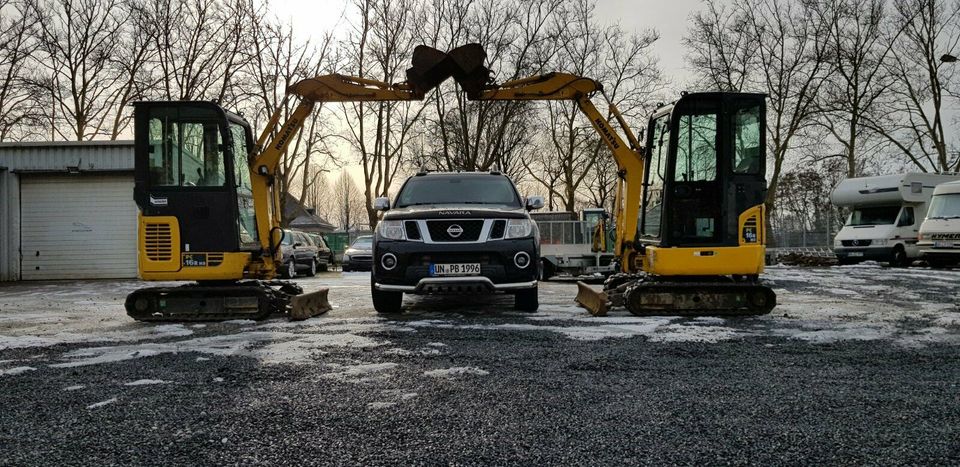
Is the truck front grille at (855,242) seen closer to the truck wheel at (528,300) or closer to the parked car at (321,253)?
the truck wheel at (528,300)

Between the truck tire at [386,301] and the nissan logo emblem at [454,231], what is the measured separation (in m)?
1.25

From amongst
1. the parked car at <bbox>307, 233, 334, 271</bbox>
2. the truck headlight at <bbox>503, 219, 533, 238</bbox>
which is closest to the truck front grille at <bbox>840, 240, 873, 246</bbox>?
the truck headlight at <bbox>503, 219, 533, 238</bbox>

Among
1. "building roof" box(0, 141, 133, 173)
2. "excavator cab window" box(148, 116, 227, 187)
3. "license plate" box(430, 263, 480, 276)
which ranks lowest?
"license plate" box(430, 263, 480, 276)

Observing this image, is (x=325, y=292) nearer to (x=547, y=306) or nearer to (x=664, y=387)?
(x=547, y=306)

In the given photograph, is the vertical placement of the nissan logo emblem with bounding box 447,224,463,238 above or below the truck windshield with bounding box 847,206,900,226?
below

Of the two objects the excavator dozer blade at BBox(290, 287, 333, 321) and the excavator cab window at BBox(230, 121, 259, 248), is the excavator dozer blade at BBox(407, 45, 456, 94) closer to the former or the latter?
the excavator cab window at BBox(230, 121, 259, 248)

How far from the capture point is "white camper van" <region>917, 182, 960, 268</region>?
20.2m

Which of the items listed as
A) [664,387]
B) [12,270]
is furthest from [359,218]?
[664,387]

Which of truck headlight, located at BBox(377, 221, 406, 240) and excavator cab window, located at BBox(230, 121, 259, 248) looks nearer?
truck headlight, located at BBox(377, 221, 406, 240)

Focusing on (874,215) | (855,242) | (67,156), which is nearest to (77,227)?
(67,156)

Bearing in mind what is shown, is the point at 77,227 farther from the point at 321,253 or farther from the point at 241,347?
the point at 241,347

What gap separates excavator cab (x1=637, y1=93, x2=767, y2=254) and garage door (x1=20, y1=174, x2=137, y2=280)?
18.3 meters

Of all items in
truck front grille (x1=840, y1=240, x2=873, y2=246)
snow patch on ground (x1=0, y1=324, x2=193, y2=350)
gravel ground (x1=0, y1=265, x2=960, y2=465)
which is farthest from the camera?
truck front grille (x1=840, y1=240, x2=873, y2=246)

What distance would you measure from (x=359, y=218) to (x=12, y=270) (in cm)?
7312
